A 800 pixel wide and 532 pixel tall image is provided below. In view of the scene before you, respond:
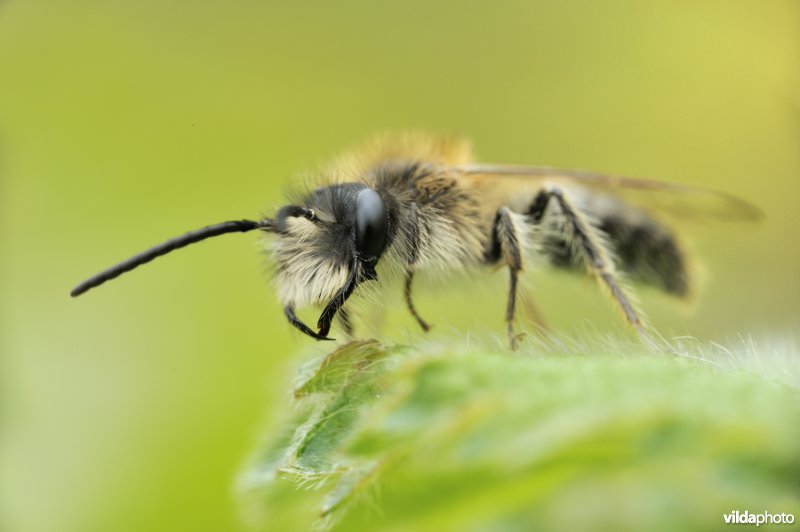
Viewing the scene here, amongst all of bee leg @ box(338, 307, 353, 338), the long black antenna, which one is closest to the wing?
bee leg @ box(338, 307, 353, 338)

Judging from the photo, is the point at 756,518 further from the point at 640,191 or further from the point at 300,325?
the point at 640,191

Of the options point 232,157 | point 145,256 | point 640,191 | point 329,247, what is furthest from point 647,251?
point 232,157

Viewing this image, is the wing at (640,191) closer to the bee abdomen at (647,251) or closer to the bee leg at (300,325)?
the bee abdomen at (647,251)

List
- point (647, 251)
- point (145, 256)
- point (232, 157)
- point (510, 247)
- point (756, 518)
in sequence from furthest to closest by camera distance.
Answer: point (232, 157), point (647, 251), point (510, 247), point (145, 256), point (756, 518)

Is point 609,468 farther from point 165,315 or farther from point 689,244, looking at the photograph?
point 165,315

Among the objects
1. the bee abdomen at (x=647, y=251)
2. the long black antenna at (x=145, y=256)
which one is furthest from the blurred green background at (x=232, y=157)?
the long black antenna at (x=145, y=256)

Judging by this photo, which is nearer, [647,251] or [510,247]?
[510,247]

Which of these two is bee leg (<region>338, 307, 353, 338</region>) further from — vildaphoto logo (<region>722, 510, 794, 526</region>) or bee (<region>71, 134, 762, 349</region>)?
vildaphoto logo (<region>722, 510, 794, 526</region>)

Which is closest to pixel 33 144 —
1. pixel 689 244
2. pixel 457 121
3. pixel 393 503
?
pixel 457 121
